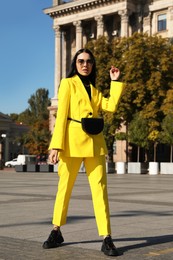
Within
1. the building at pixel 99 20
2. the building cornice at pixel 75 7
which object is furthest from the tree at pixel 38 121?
the building cornice at pixel 75 7

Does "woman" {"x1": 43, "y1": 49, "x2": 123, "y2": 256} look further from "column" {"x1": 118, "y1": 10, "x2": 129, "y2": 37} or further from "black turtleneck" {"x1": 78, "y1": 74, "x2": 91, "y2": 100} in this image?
"column" {"x1": 118, "y1": 10, "x2": 129, "y2": 37}

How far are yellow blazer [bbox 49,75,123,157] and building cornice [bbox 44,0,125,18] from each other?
52.5 meters

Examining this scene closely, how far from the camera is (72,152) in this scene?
211 inches

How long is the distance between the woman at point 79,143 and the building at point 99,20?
4746cm

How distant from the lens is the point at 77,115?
5434 mm

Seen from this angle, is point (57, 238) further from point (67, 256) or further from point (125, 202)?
point (125, 202)

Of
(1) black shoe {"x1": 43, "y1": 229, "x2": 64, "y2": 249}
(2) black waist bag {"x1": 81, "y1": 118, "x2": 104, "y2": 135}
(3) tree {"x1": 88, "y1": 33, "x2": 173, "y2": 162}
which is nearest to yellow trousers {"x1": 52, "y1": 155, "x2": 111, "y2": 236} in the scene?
(1) black shoe {"x1": 43, "y1": 229, "x2": 64, "y2": 249}

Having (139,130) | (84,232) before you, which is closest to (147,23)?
(139,130)

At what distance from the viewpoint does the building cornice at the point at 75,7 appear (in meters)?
58.4

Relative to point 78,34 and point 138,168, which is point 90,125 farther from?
point 78,34

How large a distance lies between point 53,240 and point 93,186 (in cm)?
73

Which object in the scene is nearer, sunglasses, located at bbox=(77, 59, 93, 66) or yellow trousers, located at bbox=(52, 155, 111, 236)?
yellow trousers, located at bbox=(52, 155, 111, 236)

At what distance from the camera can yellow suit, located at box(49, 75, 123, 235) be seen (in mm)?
5312

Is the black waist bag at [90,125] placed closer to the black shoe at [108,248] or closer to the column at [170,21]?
the black shoe at [108,248]
